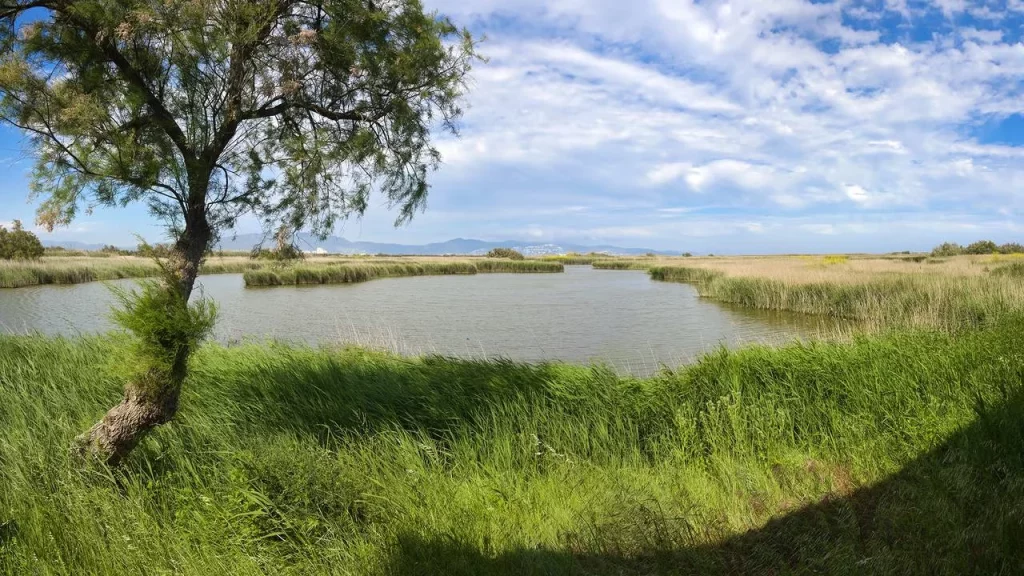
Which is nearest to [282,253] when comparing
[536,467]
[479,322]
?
[536,467]

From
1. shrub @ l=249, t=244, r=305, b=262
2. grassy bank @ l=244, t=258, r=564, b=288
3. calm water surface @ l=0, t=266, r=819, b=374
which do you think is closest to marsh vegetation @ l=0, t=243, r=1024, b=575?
shrub @ l=249, t=244, r=305, b=262

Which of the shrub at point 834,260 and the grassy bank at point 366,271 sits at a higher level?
the shrub at point 834,260

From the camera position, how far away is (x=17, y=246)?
119 feet

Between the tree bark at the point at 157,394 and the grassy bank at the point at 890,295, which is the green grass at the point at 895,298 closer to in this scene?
the grassy bank at the point at 890,295

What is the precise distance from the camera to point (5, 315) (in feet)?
56.8

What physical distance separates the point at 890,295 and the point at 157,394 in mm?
20423

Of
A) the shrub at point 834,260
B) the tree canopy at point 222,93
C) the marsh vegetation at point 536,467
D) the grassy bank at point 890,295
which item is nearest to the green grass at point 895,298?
the grassy bank at point 890,295

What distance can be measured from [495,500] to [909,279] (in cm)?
2029

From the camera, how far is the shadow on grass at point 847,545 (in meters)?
2.85

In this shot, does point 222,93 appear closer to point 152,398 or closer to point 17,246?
point 152,398

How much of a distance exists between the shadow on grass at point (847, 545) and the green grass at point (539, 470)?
0.02m

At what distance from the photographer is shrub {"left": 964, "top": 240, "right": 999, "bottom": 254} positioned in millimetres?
45975

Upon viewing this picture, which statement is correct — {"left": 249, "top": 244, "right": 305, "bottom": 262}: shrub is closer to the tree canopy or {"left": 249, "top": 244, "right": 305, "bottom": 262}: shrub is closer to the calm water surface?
the tree canopy

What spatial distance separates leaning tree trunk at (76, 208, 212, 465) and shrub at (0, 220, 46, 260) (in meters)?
42.7
